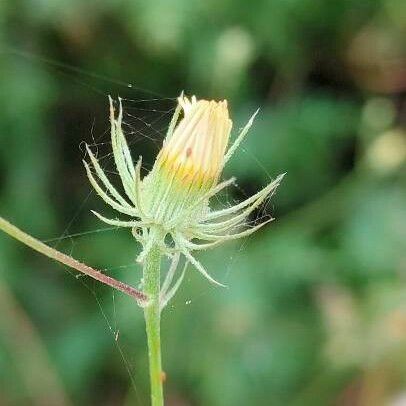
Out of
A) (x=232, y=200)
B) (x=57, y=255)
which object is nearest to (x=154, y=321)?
(x=57, y=255)

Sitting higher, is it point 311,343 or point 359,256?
point 359,256

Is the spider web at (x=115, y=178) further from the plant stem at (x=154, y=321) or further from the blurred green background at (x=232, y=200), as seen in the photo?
the plant stem at (x=154, y=321)

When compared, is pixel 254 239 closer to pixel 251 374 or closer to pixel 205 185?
pixel 251 374

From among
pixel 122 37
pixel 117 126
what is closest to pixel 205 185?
pixel 117 126

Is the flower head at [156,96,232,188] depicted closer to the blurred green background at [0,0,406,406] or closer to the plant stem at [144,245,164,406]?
the plant stem at [144,245,164,406]

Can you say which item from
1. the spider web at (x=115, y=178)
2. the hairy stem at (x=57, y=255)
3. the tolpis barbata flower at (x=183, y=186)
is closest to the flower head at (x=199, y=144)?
the tolpis barbata flower at (x=183, y=186)

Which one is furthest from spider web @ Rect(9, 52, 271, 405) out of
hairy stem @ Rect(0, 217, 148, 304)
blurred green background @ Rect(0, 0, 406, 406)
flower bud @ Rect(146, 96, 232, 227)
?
hairy stem @ Rect(0, 217, 148, 304)

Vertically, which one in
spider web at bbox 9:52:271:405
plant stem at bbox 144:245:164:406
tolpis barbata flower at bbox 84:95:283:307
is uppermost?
spider web at bbox 9:52:271:405
